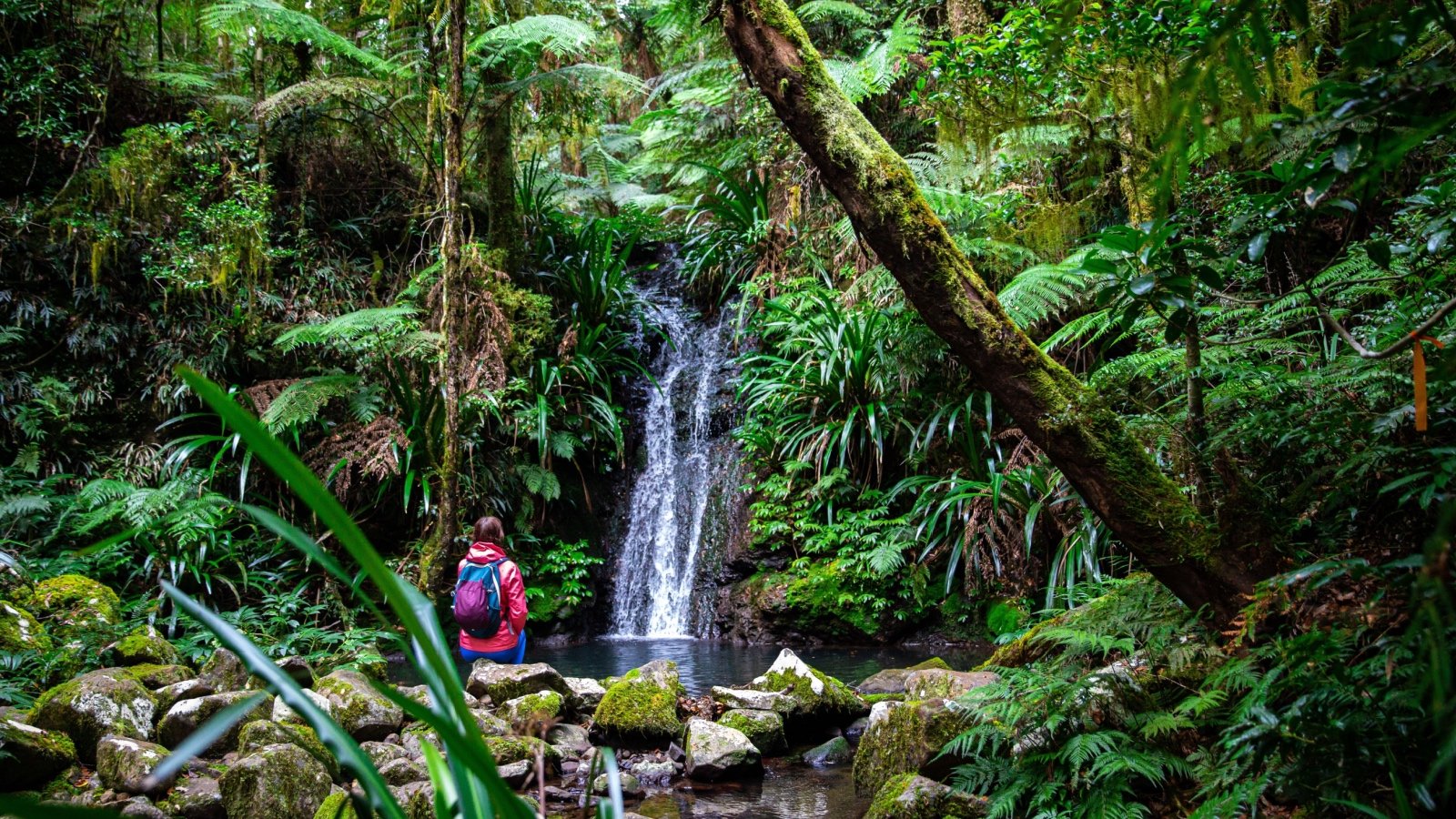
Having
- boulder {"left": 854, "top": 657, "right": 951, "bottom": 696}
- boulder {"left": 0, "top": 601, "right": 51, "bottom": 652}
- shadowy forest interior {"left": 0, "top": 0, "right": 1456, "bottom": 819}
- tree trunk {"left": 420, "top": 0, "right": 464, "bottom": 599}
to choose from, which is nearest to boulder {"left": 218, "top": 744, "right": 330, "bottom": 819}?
shadowy forest interior {"left": 0, "top": 0, "right": 1456, "bottom": 819}

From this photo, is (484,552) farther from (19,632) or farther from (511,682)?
(19,632)

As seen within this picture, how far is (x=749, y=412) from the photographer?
8.18 metres

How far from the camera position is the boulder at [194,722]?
3.51m

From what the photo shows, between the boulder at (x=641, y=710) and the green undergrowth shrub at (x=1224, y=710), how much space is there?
165 centimetres

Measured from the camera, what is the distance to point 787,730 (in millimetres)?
4242

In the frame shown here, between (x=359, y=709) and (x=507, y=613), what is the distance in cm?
115

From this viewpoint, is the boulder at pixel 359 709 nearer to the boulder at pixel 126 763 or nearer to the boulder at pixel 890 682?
the boulder at pixel 126 763

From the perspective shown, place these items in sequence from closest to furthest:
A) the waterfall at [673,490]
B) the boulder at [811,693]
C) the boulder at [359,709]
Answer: the boulder at [359,709], the boulder at [811,693], the waterfall at [673,490]

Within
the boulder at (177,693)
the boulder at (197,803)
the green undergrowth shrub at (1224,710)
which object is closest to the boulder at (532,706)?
the boulder at (197,803)

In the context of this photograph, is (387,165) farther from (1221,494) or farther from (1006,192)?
(1221,494)

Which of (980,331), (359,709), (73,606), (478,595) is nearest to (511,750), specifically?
(359,709)

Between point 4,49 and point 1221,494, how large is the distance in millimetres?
10016

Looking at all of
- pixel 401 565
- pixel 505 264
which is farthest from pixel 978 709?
pixel 505 264

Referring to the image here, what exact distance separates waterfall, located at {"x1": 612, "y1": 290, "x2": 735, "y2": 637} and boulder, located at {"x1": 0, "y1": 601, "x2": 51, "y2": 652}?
4.21 metres
